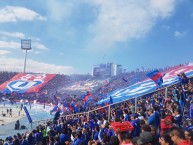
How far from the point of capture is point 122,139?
17.3 ft

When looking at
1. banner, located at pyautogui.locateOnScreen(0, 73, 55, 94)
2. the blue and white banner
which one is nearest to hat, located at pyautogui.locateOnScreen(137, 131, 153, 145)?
the blue and white banner

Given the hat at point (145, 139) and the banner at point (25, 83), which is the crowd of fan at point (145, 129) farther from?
the banner at point (25, 83)

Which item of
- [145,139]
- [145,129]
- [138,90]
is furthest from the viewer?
[138,90]

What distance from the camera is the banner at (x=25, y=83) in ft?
250

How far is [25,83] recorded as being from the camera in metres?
81.4

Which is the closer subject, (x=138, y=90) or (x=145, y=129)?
(x=145, y=129)

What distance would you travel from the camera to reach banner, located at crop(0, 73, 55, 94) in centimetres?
7609

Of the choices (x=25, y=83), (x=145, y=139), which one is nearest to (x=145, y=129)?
(x=145, y=139)

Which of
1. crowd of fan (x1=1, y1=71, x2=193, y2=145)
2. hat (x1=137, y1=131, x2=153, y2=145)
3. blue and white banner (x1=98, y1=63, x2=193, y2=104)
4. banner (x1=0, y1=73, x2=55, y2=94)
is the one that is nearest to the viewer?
hat (x1=137, y1=131, x2=153, y2=145)

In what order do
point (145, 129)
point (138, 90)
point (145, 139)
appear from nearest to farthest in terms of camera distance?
point (145, 139), point (145, 129), point (138, 90)

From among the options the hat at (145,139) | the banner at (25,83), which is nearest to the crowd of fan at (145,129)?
the hat at (145,139)

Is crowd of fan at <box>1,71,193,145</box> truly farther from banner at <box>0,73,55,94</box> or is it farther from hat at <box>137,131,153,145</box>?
banner at <box>0,73,55,94</box>

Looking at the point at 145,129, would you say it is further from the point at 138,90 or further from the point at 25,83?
the point at 25,83

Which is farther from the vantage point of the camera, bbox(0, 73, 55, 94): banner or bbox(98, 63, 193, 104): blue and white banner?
bbox(0, 73, 55, 94): banner
